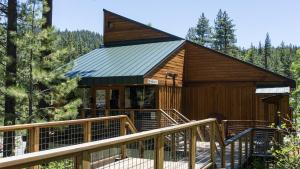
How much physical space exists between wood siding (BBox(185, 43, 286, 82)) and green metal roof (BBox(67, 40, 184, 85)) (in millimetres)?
1053

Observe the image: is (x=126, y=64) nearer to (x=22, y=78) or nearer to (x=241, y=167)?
(x=22, y=78)

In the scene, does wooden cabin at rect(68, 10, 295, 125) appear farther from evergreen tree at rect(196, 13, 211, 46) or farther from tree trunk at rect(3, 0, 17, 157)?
evergreen tree at rect(196, 13, 211, 46)

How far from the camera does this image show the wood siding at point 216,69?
1828cm

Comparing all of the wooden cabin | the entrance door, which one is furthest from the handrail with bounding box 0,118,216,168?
the entrance door

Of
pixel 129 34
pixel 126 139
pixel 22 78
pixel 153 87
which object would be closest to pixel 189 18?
pixel 129 34

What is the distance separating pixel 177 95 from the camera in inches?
739

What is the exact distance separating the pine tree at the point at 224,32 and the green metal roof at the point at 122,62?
169ft

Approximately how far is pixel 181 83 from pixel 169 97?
1.75 metres

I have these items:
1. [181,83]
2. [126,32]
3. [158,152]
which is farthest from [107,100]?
[158,152]

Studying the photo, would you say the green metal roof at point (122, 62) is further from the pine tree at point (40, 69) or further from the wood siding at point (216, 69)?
the pine tree at point (40, 69)

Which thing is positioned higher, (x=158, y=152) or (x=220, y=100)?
(x=220, y=100)

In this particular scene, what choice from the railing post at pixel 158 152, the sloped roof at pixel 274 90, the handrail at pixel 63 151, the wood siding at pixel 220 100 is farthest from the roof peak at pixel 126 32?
the handrail at pixel 63 151

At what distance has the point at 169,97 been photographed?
17906 millimetres

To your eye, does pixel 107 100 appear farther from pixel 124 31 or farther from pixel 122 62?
pixel 124 31
